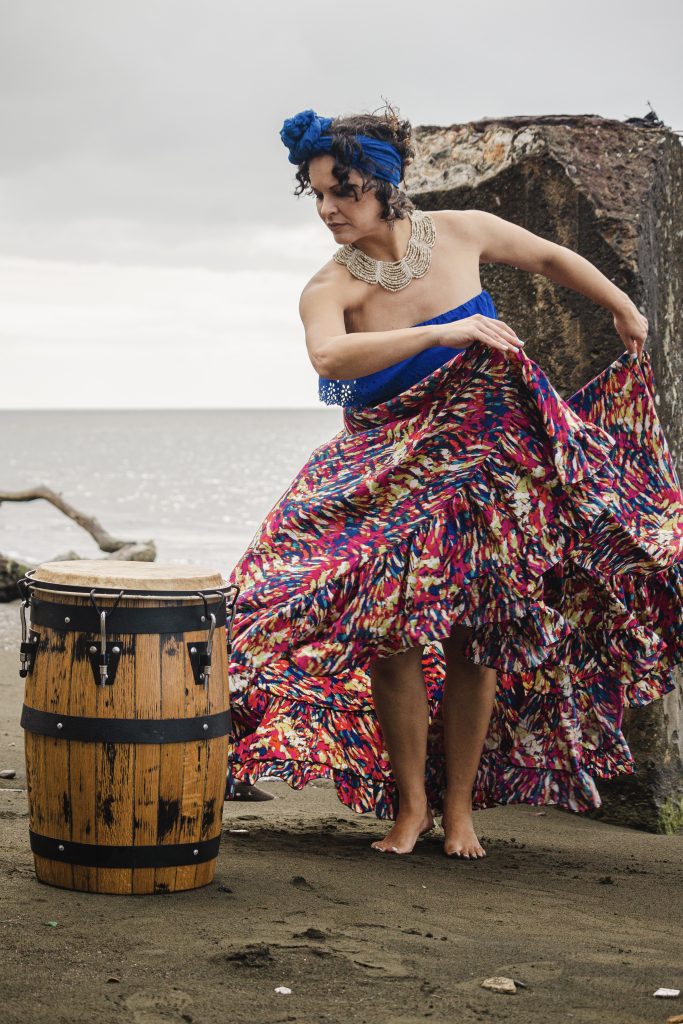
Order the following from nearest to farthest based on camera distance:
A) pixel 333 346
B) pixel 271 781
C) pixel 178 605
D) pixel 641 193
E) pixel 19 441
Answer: pixel 178 605
pixel 333 346
pixel 641 193
pixel 271 781
pixel 19 441

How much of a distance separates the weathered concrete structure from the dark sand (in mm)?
514

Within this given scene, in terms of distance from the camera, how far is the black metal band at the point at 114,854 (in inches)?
111

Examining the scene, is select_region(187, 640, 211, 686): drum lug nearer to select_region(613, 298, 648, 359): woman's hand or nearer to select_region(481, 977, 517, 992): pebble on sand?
select_region(481, 977, 517, 992): pebble on sand

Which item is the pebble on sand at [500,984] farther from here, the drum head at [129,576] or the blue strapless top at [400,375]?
the blue strapless top at [400,375]

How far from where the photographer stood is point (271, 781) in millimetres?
4816

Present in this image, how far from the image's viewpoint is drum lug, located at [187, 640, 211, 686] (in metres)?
2.85

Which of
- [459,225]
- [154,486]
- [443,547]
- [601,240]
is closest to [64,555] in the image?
[601,240]

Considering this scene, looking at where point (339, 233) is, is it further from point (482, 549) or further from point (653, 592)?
point (653, 592)

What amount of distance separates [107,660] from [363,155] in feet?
5.51

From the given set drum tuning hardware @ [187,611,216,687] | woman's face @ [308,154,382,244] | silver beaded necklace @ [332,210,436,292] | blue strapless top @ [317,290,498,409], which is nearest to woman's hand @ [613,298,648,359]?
blue strapless top @ [317,290,498,409]

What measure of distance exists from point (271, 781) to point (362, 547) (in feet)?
5.80

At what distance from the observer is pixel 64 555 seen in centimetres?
1217

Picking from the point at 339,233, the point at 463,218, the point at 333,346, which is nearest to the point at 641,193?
the point at 463,218

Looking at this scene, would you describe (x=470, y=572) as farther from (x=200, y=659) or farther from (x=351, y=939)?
(x=351, y=939)
